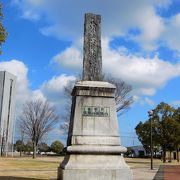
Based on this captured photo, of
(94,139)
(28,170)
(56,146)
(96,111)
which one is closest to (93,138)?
(94,139)

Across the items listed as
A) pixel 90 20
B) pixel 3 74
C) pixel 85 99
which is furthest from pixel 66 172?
pixel 3 74

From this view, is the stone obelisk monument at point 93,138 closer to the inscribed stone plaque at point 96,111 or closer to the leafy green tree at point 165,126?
the inscribed stone plaque at point 96,111

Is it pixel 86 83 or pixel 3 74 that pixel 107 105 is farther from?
pixel 3 74

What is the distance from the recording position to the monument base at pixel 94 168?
1141cm

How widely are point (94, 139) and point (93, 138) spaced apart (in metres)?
0.05

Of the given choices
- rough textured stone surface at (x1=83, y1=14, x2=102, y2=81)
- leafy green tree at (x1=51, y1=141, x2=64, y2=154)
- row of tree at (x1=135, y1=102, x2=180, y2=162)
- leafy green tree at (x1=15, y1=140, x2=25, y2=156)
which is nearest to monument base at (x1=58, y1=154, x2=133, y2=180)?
rough textured stone surface at (x1=83, y1=14, x2=102, y2=81)

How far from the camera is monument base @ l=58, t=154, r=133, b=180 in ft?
37.4

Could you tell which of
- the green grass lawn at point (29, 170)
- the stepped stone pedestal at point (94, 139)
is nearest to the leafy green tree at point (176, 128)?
the green grass lawn at point (29, 170)

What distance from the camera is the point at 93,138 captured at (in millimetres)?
12156

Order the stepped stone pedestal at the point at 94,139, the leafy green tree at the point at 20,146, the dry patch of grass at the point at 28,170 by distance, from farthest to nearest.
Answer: the leafy green tree at the point at 20,146 → the dry patch of grass at the point at 28,170 → the stepped stone pedestal at the point at 94,139

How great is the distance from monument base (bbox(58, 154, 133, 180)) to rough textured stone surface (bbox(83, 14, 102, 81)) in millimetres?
3002

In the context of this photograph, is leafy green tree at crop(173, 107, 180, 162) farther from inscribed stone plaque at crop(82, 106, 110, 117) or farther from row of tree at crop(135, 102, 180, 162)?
inscribed stone plaque at crop(82, 106, 110, 117)

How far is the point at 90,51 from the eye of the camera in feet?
44.4

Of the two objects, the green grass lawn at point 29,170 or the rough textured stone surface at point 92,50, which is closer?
the rough textured stone surface at point 92,50
